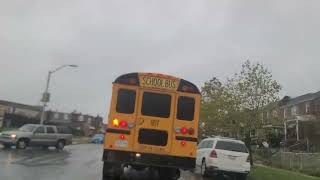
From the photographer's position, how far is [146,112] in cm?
1650

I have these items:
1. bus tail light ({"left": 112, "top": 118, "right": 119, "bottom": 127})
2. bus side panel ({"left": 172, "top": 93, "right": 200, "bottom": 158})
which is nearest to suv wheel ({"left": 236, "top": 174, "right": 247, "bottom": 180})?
bus side panel ({"left": 172, "top": 93, "right": 200, "bottom": 158})

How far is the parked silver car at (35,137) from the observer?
3400 centimetres

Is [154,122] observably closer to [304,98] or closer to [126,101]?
[126,101]

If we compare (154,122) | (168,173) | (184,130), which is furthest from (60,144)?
(184,130)

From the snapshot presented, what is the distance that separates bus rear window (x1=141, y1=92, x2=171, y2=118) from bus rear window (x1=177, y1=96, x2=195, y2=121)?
0.34 metres

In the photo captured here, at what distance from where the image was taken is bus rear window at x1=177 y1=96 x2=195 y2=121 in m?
16.6

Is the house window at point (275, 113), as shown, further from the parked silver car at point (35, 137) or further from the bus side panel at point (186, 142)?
the bus side panel at point (186, 142)

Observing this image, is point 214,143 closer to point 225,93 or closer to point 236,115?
point 236,115

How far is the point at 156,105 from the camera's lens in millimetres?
16625

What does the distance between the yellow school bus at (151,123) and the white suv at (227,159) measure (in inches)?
226

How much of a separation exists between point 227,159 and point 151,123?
21.2 ft

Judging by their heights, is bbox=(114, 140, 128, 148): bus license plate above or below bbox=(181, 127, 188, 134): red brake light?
below

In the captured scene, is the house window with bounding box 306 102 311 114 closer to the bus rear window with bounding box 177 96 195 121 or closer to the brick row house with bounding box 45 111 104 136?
the brick row house with bounding box 45 111 104 136

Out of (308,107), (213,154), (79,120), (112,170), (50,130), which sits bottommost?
(112,170)
